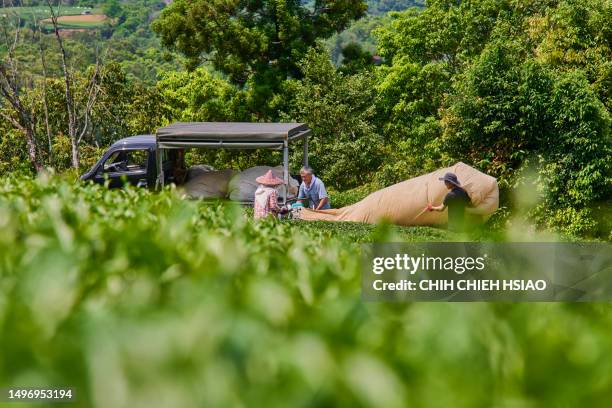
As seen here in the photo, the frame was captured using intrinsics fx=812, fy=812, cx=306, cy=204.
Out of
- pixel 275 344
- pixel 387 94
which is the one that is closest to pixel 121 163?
pixel 387 94

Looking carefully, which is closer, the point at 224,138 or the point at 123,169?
the point at 224,138

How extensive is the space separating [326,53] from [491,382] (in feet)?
82.7

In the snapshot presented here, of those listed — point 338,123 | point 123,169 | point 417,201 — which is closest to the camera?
point 417,201

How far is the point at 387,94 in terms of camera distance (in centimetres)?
2791

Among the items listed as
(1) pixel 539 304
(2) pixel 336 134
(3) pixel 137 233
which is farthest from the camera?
(2) pixel 336 134

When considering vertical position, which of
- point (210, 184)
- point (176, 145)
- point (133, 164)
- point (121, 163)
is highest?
point (176, 145)

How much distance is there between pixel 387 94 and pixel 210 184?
13314 millimetres

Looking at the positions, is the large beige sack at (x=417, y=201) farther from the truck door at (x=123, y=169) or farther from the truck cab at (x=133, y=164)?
the truck door at (x=123, y=169)

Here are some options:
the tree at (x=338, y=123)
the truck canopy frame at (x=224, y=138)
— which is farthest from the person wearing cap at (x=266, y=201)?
the tree at (x=338, y=123)

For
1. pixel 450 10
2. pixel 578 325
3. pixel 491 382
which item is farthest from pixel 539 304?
pixel 450 10

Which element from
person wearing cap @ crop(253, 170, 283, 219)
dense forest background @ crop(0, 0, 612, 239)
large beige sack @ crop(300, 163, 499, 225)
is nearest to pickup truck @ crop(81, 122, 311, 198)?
large beige sack @ crop(300, 163, 499, 225)

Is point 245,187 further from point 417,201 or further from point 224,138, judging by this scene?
point 417,201

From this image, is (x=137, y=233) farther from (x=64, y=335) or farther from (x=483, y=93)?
(x=483, y=93)

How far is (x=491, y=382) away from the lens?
44.1 inches
